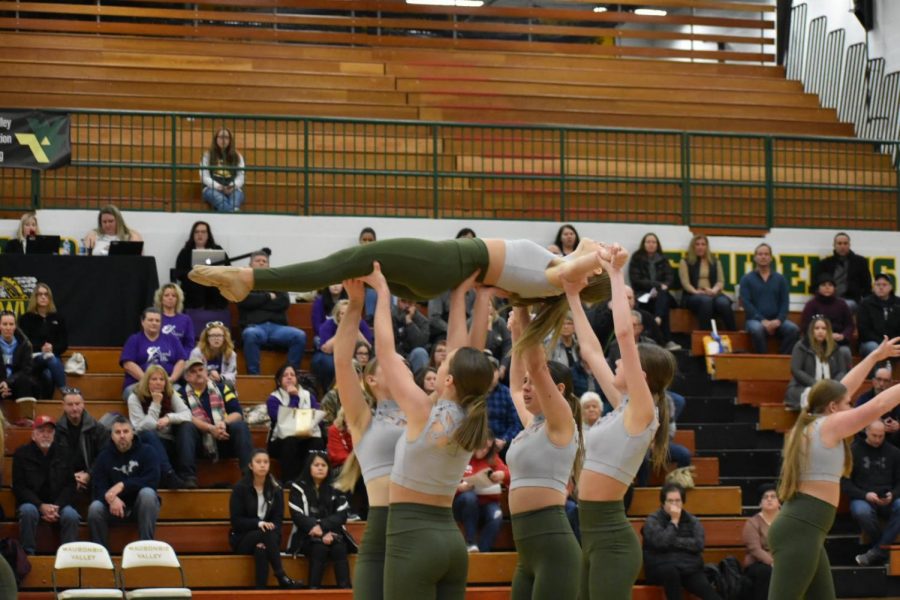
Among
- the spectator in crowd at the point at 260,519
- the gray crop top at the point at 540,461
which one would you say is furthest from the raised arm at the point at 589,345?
the spectator in crowd at the point at 260,519

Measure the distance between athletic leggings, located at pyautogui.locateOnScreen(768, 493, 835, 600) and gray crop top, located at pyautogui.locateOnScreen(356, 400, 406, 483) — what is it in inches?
78.6

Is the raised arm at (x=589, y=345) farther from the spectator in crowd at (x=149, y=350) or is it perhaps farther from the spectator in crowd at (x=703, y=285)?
the spectator in crowd at (x=703, y=285)

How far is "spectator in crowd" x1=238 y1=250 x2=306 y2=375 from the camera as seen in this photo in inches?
452

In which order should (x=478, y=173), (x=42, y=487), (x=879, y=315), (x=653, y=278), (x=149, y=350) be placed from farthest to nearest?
(x=478, y=173), (x=653, y=278), (x=879, y=315), (x=149, y=350), (x=42, y=487)

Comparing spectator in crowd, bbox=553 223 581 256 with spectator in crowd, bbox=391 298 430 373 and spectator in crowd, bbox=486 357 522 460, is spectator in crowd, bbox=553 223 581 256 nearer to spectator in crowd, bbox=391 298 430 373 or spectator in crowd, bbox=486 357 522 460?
spectator in crowd, bbox=391 298 430 373

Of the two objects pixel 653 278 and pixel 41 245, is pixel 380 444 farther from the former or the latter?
pixel 653 278

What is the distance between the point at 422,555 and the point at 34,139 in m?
8.74

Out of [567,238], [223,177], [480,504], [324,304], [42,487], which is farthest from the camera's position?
[223,177]

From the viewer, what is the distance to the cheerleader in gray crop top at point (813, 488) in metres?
6.42

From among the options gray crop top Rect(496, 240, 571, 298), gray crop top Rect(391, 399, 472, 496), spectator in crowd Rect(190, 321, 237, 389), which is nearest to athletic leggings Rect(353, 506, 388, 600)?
gray crop top Rect(391, 399, 472, 496)

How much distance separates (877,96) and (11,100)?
31.4 ft

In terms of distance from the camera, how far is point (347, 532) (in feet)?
31.6

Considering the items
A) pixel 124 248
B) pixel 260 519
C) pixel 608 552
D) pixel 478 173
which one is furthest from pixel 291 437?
pixel 608 552

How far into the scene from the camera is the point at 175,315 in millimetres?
11164
